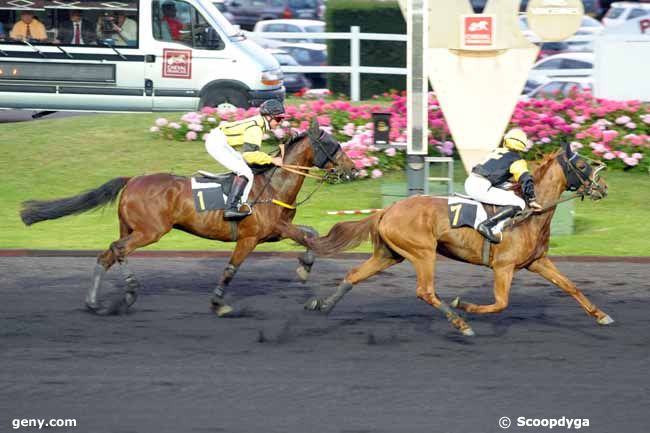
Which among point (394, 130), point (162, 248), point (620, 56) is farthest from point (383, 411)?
point (620, 56)

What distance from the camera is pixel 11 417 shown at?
7980 millimetres

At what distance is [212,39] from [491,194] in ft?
37.2

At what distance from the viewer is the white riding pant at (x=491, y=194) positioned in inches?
398

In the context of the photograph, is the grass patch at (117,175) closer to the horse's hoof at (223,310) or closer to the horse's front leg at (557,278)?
the horse's hoof at (223,310)

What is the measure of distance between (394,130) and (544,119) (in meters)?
2.40

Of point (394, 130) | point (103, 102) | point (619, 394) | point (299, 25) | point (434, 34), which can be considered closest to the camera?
point (619, 394)

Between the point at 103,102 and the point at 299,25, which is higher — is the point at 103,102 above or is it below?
below

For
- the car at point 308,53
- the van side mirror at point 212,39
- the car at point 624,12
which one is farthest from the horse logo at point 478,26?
the car at point 624,12

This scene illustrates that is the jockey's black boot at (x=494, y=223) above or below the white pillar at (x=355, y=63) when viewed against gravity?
below

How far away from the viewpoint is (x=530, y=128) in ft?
58.5

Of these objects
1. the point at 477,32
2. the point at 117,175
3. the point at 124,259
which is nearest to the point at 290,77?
the point at 117,175

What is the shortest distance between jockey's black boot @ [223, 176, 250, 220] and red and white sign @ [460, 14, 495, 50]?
520 centimetres

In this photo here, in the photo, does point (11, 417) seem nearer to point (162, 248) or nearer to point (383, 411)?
point (383, 411)
